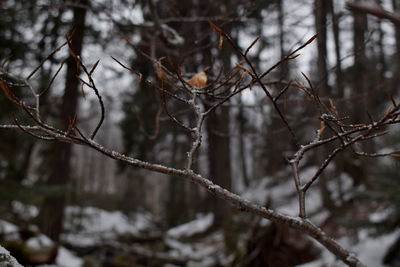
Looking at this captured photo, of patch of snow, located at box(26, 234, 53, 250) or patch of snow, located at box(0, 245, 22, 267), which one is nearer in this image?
patch of snow, located at box(0, 245, 22, 267)

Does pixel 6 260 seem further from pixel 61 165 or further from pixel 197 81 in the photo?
pixel 61 165

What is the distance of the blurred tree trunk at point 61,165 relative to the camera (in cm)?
805

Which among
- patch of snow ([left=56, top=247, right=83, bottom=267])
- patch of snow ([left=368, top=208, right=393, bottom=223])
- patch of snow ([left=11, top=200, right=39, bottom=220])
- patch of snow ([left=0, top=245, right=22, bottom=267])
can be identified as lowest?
patch of snow ([left=0, top=245, right=22, bottom=267])

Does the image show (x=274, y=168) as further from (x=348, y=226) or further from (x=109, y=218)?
(x=348, y=226)

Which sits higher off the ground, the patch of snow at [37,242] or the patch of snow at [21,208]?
the patch of snow at [21,208]

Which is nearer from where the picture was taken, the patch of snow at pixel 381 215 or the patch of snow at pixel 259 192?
the patch of snow at pixel 381 215

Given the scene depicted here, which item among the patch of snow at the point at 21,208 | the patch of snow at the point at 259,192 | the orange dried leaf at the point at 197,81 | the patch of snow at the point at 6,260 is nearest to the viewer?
the patch of snow at the point at 6,260

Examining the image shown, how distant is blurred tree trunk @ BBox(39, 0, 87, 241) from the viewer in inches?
317

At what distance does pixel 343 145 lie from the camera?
1.47 metres

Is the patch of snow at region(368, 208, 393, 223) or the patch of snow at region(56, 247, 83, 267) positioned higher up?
the patch of snow at region(368, 208, 393, 223)

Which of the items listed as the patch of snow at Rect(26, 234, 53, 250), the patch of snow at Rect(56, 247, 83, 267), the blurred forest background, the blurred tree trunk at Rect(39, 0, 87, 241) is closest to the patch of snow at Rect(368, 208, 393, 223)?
the blurred forest background

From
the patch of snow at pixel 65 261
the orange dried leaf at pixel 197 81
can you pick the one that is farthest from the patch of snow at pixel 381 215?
the patch of snow at pixel 65 261

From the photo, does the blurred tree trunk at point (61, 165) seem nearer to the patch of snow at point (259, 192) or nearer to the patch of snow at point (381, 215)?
the patch of snow at point (381, 215)

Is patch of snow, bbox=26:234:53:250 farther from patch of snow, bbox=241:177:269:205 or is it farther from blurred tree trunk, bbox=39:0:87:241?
patch of snow, bbox=241:177:269:205
